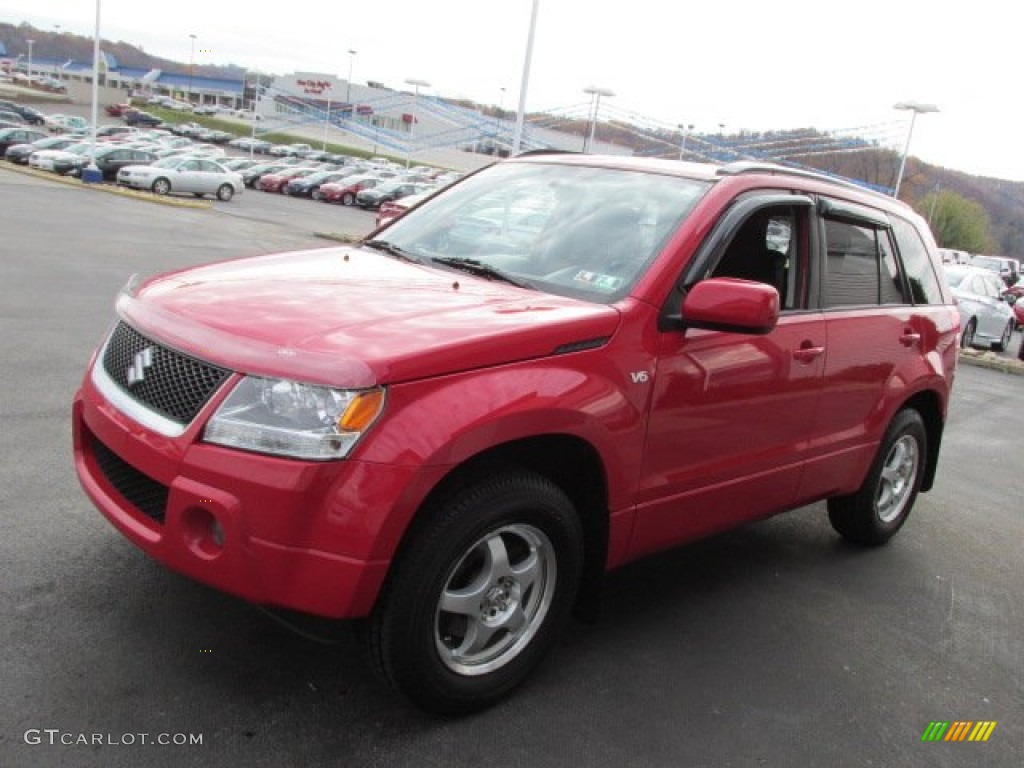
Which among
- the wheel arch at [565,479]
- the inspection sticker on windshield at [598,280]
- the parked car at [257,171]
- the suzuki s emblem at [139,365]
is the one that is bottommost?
the parked car at [257,171]

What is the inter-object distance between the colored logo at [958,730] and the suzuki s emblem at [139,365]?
9.97ft

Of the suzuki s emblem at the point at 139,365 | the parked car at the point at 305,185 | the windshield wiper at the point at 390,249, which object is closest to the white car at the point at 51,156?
the parked car at the point at 305,185

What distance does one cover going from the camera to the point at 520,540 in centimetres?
318

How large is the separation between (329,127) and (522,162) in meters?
111

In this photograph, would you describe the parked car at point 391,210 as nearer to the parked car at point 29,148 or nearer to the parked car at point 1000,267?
the parked car at point 29,148

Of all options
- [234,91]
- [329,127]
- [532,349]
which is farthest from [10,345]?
[234,91]

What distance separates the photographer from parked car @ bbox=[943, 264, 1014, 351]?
56.0ft

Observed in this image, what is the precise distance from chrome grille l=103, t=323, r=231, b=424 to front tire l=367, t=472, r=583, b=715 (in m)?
0.78

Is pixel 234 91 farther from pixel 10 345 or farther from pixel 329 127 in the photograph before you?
pixel 10 345

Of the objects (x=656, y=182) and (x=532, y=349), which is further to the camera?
(x=656, y=182)

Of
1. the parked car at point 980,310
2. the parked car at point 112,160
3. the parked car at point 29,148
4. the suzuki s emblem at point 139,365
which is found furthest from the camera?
the parked car at point 29,148

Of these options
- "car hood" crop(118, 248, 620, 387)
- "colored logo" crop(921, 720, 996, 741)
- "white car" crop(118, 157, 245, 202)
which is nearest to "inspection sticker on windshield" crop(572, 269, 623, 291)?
"car hood" crop(118, 248, 620, 387)

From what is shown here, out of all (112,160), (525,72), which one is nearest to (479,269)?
(525,72)

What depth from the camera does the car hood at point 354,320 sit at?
267cm
